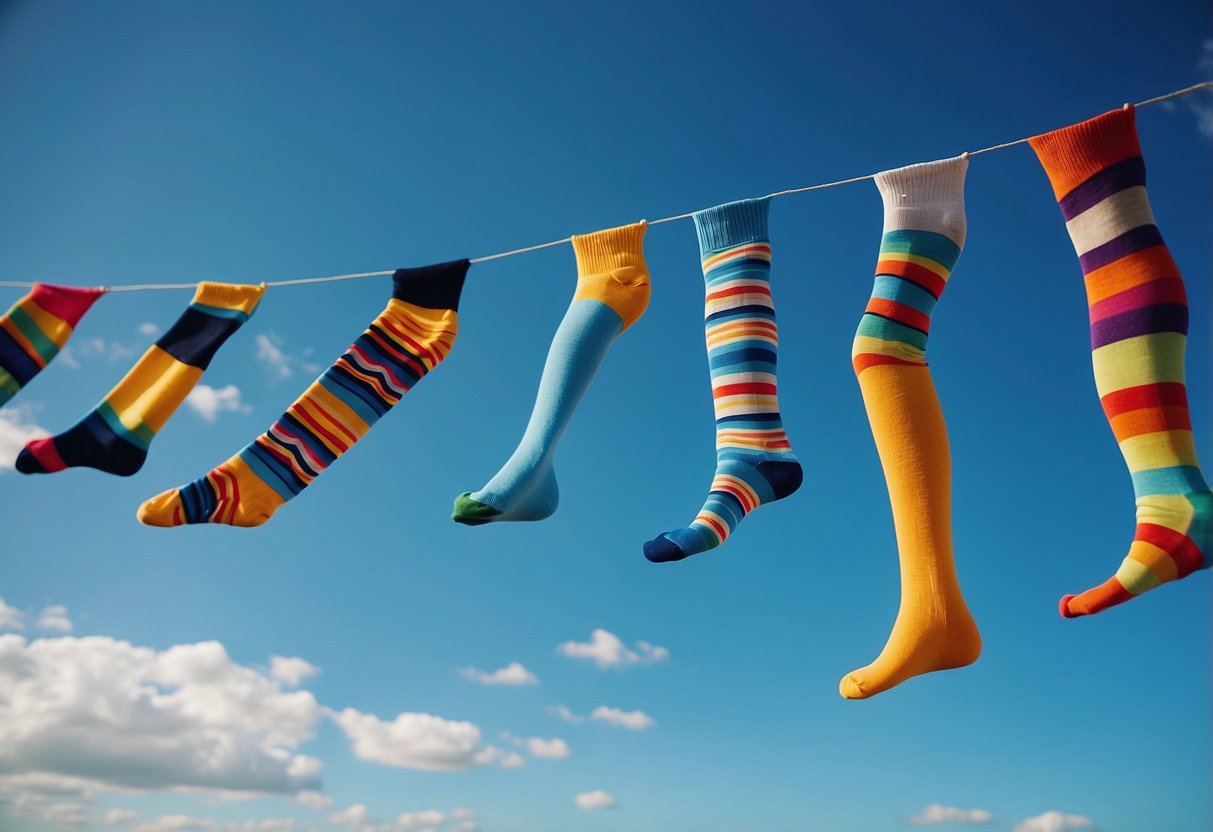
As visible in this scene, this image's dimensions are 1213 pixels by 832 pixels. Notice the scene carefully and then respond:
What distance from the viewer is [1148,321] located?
87.4 inches

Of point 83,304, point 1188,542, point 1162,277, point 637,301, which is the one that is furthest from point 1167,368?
point 83,304

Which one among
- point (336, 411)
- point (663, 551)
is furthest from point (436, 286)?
point (663, 551)

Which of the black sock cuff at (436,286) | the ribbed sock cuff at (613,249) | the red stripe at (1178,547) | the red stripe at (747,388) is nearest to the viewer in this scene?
the red stripe at (1178,547)

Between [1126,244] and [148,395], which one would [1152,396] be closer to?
[1126,244]

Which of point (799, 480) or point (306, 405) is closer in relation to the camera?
point (799, 480)

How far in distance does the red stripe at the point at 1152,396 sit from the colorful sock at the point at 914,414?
1.38 ft

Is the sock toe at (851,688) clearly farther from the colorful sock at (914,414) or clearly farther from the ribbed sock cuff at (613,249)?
the ribbed sock cuff at (613,249)

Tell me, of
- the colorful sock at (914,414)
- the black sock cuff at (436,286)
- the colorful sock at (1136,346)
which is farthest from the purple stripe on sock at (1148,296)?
the black sock cuff at (436,286)

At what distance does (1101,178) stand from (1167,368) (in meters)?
0.52

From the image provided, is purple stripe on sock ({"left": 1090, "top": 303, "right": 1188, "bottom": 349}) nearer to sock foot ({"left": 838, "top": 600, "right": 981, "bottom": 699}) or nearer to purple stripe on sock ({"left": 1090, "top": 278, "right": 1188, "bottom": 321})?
purple stripe on sock ({"left": 1090, "top": 278, "right": 1188, "bottom": 321})

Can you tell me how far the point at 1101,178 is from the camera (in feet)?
7.92

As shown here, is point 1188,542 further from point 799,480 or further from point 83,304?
point 83,304

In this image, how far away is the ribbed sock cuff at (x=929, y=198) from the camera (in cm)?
264

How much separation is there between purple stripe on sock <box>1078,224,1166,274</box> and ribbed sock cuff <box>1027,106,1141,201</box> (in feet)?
0.64
